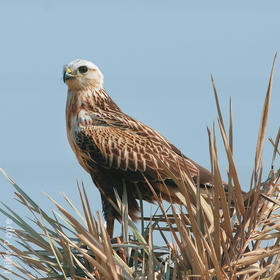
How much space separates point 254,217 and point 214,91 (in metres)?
0.61

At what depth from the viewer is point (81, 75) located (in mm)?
6641

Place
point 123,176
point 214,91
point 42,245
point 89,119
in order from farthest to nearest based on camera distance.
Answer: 1. point 89,119
2. point 123,176
3. point 42,245
4. point 214,91

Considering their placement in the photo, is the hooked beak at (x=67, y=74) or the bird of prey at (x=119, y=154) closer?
the bird of prey at (x=119, y=154)

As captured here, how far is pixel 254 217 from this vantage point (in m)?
2.57

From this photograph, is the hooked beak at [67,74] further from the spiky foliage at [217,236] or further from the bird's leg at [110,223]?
the spiky foliage at [217,236]

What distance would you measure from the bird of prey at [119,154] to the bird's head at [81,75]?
0.30m

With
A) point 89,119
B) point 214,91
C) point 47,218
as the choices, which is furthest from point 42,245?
point 89,119

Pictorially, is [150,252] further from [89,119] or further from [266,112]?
[89,119]

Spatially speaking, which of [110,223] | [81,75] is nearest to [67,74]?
[81,75]

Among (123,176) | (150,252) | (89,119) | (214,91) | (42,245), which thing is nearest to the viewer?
(214,91)

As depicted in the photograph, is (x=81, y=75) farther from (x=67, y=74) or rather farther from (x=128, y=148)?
(x=128, y=148)

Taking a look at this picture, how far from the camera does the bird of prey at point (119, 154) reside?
5371mm

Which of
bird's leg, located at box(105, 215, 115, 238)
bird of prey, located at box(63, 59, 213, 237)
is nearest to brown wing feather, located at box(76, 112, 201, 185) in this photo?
bird of prey, located at box(63, 59, 213, 237)

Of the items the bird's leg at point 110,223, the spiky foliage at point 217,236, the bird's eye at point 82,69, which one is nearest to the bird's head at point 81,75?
the bird's eye at point 82,69
